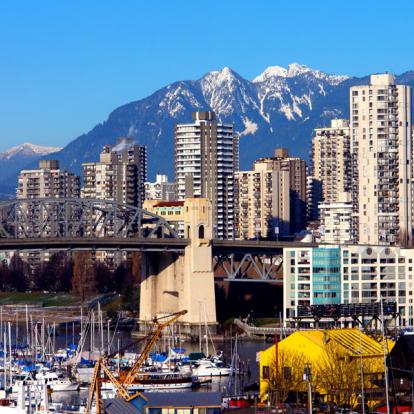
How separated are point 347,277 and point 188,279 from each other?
1179 cm

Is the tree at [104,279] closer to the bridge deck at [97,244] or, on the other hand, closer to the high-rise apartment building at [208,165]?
the high-rise apartment building at [208,165]

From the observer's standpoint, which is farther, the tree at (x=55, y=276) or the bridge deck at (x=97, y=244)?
the tree at (x=55, y=276)

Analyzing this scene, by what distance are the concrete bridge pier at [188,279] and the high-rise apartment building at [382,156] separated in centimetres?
3762

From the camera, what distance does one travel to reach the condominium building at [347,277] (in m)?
111

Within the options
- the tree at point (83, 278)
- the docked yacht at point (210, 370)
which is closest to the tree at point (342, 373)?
the docked yacht at point (210, 370)

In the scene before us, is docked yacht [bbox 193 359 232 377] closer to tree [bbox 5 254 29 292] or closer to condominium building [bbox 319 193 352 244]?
condominium building [bbox 319 193 352 244]

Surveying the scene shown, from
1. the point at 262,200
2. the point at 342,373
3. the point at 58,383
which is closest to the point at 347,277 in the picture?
the point at 58,383

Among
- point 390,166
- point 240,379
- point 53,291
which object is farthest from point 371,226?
point 240,379

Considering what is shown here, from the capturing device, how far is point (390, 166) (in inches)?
6137

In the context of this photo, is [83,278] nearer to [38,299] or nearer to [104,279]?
[104,279]

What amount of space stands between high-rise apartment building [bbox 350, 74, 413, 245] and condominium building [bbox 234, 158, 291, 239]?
3768cm

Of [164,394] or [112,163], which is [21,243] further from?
[112,163]

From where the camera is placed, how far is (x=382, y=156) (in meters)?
156

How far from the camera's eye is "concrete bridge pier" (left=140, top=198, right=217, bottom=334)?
116375mm
